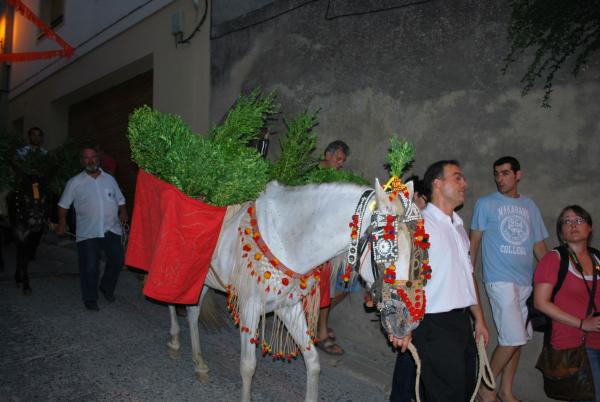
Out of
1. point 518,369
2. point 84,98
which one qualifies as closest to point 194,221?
point 518,369

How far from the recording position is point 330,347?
15.6 feet

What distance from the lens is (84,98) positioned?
1198 centimetres

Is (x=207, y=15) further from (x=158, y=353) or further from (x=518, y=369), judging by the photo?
(x=518, y=369)

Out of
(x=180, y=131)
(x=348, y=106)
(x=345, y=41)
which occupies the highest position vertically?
(x=345, y=41)

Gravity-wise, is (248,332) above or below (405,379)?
above

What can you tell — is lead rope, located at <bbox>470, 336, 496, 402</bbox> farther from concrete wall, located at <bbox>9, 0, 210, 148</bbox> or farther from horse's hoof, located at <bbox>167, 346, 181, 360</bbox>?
concrete wall, located at <bbox>9, 0, 210, 148</bbox>

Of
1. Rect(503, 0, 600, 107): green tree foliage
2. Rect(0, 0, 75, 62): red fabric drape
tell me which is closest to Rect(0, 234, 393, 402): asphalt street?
Rect(503, 0, 600, 107): green tree foliage

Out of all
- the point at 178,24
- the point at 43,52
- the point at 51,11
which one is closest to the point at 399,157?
the point at 178,24

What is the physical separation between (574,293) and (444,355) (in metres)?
1.30

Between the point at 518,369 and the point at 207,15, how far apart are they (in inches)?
269

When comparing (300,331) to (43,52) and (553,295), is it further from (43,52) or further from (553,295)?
(43,52)

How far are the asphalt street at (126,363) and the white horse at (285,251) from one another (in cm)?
79

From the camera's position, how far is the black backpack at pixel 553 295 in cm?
318

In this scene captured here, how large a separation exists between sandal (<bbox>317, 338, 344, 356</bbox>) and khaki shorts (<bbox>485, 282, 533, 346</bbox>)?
1657 millimetres
